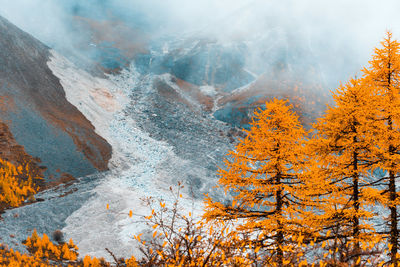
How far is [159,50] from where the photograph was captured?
8700 cm

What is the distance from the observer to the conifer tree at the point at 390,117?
844cm

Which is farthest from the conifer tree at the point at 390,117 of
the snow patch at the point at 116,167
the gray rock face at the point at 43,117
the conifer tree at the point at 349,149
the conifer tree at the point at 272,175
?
the gray rock face at the point at 43,117

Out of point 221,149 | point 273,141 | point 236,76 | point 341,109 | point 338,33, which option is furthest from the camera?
point 338,33

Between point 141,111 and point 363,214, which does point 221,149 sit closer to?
point 141,111

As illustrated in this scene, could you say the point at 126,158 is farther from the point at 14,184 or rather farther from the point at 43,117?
the point at 14,184

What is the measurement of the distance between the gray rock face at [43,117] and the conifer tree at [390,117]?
2526cm

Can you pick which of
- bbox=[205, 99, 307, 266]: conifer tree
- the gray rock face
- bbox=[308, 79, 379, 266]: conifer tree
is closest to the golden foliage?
the gray rock face

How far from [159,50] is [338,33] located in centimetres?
5567

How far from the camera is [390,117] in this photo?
895cm

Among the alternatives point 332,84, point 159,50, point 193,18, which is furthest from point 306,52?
point 193,18

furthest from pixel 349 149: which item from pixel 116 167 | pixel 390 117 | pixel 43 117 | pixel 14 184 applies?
pixel 43 117

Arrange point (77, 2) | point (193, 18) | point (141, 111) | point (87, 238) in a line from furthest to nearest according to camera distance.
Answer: point (193, 18), point (77, 2), point (141, 111), point (87, 238)

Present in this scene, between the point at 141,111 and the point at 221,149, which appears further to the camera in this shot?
the point at 141,111

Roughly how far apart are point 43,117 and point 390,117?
105 feet
